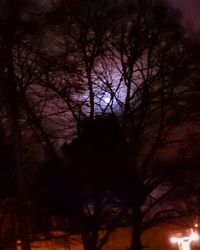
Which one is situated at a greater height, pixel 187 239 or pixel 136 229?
pixel 136 229

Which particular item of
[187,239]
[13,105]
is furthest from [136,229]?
[13,105]

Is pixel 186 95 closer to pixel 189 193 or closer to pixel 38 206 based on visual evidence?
pixel 189 193

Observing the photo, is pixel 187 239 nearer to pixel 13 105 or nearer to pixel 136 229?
pixel 136 229

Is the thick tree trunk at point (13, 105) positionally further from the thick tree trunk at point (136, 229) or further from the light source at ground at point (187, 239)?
the light source at ground at point (187, 239)

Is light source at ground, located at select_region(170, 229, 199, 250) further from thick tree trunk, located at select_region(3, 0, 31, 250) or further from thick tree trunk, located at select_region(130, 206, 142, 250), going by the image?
thick tree trunk, located at select_region(3, 0, 31, 250)

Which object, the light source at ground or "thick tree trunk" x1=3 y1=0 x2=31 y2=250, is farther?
the light source at ground

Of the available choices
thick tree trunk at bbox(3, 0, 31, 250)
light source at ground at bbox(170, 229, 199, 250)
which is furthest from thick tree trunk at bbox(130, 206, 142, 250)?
thick tree trunk at bbox(3, 0, 31, 250)

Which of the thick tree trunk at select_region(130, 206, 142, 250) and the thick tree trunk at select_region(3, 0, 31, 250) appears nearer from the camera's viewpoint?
the thick tree trunk at select_region(3, 0, 31, 250)

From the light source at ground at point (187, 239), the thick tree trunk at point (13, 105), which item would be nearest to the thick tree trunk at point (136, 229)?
the light source at ground at point (187, 239)

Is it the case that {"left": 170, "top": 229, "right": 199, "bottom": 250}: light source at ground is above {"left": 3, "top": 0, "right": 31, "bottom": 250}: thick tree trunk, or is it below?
below

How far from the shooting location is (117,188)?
63.9 ft

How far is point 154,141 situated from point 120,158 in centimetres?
126

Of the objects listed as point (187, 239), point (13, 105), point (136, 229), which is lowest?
point (187, 239)

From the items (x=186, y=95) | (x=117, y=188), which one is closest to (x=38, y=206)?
(x=117, y=188)
